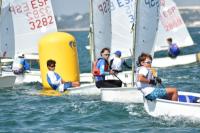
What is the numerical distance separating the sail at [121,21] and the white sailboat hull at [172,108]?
39.3 feet

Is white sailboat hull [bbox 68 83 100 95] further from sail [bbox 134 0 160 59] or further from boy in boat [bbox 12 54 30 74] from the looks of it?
boy in boat [bbox 12 54 30 74]

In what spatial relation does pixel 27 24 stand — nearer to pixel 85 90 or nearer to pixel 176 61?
pixel 176 61

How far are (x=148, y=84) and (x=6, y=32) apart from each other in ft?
39.2

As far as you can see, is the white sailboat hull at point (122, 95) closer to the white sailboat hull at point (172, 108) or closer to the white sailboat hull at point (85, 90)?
the white sailboat hull at point (85, 90)

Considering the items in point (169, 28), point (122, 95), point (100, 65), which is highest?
point (169, 28)

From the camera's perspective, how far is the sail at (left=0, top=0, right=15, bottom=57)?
26.9m

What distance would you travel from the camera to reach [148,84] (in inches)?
643

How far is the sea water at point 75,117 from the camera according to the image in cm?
1505

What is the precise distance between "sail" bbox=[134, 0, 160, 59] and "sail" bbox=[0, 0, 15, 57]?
851 cm

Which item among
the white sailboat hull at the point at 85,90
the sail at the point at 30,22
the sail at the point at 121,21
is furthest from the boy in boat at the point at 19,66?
the white sailboat hull at the point at 85,90

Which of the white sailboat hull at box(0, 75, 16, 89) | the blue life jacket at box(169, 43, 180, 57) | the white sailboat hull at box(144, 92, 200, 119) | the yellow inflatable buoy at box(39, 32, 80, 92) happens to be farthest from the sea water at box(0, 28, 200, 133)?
the blue life jacket at box(169, 43, 180, 57)

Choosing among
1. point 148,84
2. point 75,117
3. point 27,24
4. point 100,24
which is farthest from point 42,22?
point 148,84

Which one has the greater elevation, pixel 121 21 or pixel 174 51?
pixel 121 21

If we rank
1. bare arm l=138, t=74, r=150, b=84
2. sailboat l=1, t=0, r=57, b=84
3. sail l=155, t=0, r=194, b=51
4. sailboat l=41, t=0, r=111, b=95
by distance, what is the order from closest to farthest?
bare arm l=138, t=74, r=150, b=84 → sailboat l=41, t=0, r=111, b=95 → sailboat l=1, t=0, r=57, b=84 → sail l=155, t=0, r=194, b=51
